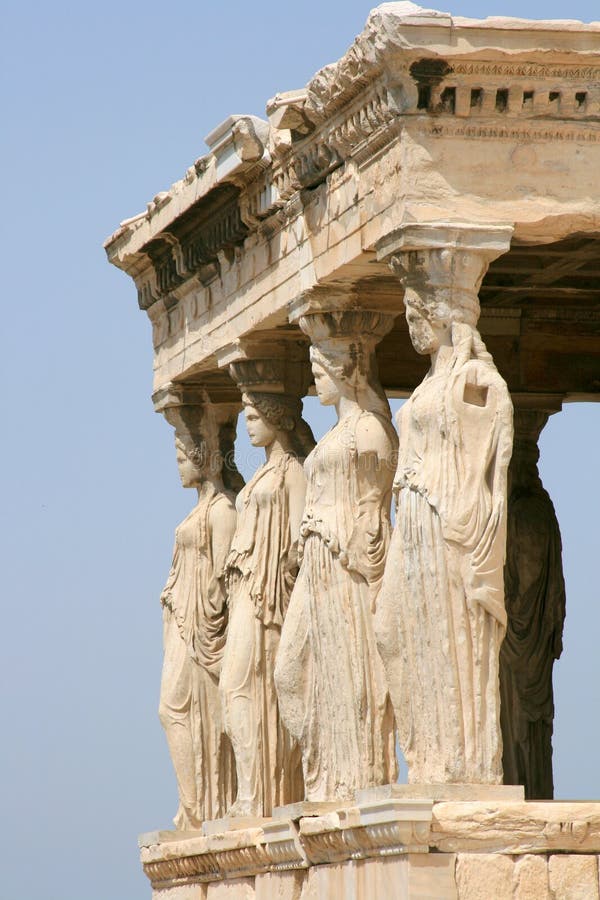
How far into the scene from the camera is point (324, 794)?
768 inches

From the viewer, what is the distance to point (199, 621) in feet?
75.0

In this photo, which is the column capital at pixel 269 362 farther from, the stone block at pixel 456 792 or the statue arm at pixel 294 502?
the stone block at pixel 456 792

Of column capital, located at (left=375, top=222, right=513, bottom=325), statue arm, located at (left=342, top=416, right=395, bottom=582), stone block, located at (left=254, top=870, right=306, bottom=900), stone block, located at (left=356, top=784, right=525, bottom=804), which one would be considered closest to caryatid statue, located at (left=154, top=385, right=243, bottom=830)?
stone block, located at (left=254, top=870, right=306, bottom=900)

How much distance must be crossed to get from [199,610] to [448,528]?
218 inches

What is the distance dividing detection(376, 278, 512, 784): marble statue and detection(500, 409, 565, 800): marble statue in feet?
16.7

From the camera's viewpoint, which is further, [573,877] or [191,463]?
[191,463]

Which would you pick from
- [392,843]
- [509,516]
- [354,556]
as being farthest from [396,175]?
[509,516]

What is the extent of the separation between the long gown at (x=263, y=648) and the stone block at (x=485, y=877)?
4.44 m

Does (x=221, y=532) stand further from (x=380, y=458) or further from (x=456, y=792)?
(x=456, y=792)

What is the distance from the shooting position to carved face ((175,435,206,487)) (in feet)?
76.6

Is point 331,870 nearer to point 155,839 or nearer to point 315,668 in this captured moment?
point 315,668

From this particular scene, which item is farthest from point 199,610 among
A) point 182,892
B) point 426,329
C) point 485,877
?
point 485,877

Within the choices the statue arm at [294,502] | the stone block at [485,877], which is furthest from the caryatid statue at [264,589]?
the stone block at [485,877]

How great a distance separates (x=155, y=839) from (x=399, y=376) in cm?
384
